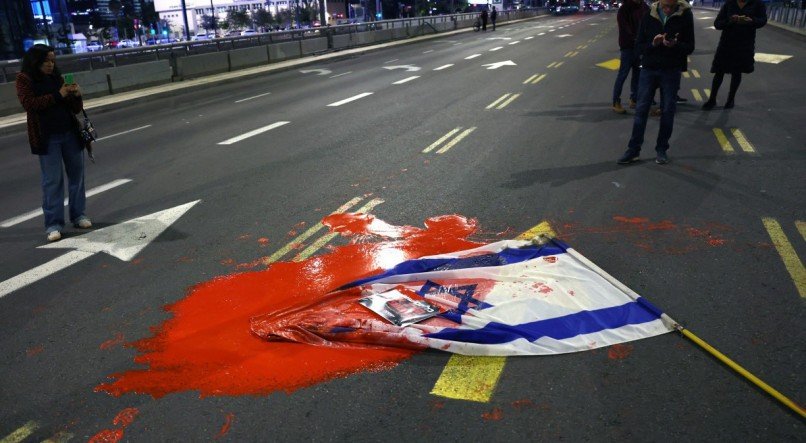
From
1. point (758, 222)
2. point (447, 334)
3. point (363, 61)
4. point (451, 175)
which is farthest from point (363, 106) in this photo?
point (363, 61)

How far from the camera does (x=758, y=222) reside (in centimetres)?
561

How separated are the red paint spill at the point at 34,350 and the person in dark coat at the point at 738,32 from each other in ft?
36.8

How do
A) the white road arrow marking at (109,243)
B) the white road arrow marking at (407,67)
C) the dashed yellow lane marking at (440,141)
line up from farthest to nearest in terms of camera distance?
the white road arrow marking at (407,67) → the dashed yellow lane marking at (440,141) → the white road arrow marking at (109,243)

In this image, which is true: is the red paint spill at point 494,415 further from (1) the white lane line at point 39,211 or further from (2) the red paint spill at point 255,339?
(1) the white lane line at point 39,211

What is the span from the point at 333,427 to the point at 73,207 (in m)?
4.96

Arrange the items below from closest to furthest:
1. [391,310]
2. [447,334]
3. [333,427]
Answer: [333,427] < [447,334] < [391,310]

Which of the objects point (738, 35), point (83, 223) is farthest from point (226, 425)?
point (738, 35)

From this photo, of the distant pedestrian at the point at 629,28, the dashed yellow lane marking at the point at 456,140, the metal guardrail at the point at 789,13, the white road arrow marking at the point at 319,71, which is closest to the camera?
the dashed yellow lane marking at the point at 456,140

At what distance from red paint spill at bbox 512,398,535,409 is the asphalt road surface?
2 cm

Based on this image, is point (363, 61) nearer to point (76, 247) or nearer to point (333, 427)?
point (76, 247)

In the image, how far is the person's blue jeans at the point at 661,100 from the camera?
7.47 metres

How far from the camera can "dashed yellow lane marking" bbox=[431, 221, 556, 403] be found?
3215mm

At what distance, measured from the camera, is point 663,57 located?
740 cm

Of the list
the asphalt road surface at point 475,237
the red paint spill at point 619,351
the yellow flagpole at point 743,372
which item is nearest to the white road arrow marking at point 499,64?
the asphalt road surface at point 475,237
